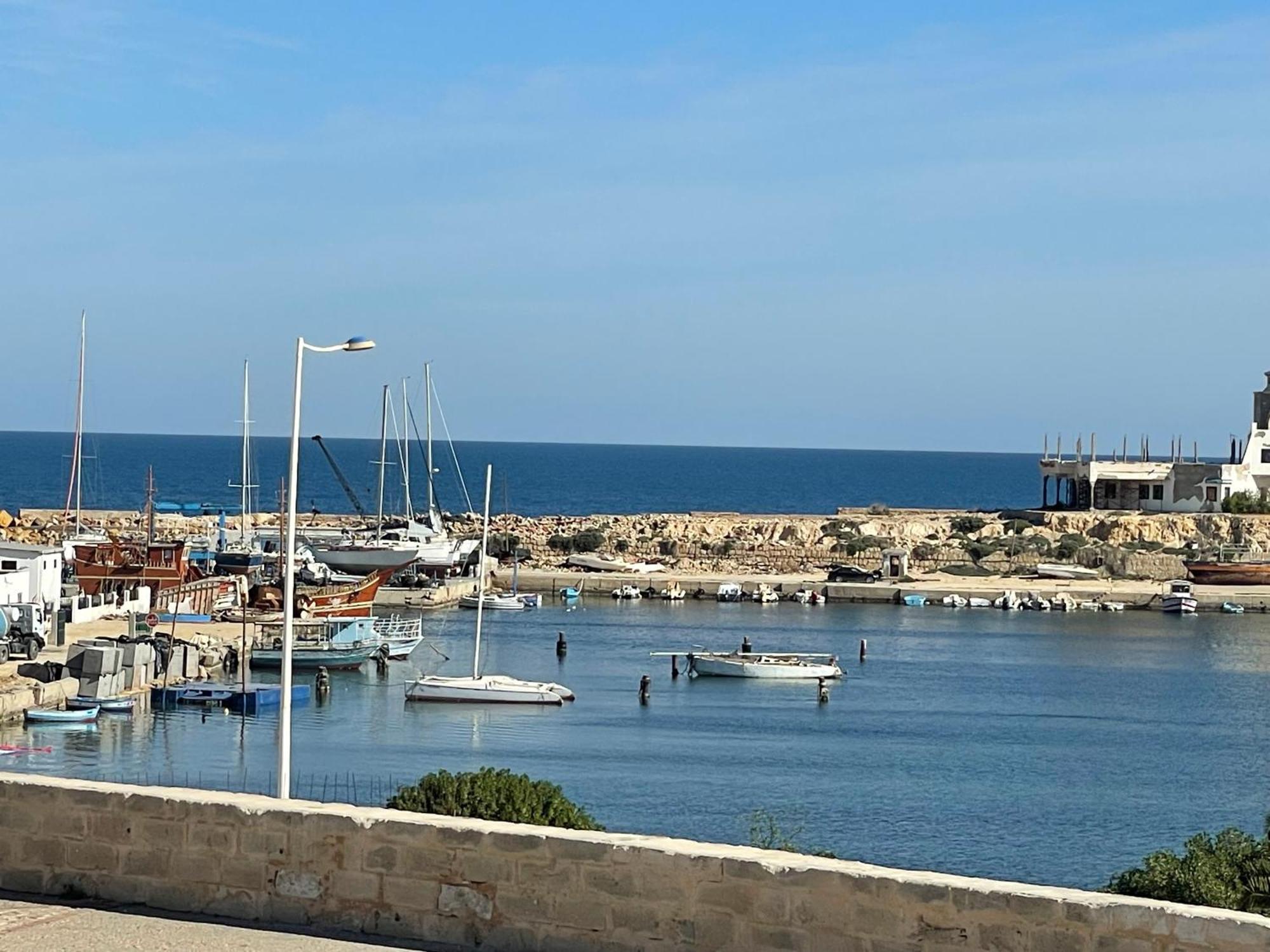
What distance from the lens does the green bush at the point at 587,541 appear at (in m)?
102

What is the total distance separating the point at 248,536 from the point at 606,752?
51273 mm

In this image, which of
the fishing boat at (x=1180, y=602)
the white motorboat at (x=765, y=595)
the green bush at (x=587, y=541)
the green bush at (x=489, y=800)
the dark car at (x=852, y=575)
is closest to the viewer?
the green bush at (x=489, y=800)

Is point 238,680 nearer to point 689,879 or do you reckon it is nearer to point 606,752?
point 606,752

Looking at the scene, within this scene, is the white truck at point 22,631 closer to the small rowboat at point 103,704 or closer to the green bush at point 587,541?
the small rowboat at point 103,704

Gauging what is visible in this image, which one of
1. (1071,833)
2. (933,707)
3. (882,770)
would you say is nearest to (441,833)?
(1071,833)

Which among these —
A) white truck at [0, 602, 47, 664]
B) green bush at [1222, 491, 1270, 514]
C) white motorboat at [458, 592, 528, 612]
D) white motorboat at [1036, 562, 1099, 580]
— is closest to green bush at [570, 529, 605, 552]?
white motorboat at [458, 592, 528, 612]

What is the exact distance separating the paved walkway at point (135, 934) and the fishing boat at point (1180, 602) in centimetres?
7873

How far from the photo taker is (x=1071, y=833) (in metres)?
35.4

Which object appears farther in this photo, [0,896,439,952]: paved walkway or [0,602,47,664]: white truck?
[0,602,47,664]: white truck

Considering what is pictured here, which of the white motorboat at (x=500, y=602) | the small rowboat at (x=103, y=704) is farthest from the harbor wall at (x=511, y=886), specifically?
the white motorboat at (x=500, y=602)

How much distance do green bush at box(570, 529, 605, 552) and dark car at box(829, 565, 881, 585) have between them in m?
16.7

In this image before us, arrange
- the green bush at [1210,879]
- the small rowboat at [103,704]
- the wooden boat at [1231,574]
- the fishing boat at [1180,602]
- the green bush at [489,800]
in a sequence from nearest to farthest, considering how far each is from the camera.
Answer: the green bush at [1210,879] < the green bush at [489,800] < the small rowboat at [103,704] < the fishing boat at [1180,602] < the wooden boat at [1231,574]

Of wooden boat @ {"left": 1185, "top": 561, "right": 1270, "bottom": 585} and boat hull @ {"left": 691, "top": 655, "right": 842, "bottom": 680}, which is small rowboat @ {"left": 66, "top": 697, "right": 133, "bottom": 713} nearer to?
boat hull @ {"left": 691, "top": 655, "right": 842, "bottom": 680}

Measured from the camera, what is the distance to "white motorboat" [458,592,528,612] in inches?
3127
